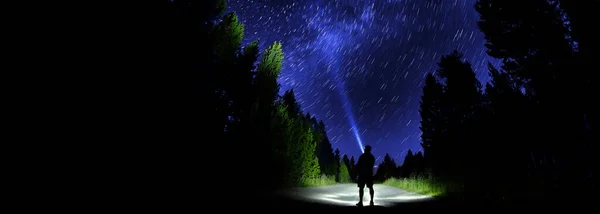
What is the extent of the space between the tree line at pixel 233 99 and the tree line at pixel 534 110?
24.0 feet

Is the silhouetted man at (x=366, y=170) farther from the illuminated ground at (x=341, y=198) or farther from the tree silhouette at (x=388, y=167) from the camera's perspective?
the tree silhouette at (x=388, y=167)

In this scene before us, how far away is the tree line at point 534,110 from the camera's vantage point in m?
8.13

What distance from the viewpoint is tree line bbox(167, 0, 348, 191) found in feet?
33.2

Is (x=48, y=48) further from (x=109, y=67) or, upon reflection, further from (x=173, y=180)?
(x=173, y=180)

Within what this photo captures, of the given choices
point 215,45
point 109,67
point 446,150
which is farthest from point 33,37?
point 446,150

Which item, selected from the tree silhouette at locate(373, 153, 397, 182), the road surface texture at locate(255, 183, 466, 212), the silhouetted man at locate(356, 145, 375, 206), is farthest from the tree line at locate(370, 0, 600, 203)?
the tree silhouette at locate(373, 153, 397, 182)

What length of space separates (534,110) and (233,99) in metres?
14.4

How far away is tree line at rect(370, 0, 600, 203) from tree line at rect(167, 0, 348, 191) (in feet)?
24.0

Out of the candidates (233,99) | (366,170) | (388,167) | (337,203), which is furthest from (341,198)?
(388,167)

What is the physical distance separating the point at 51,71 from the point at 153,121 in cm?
245

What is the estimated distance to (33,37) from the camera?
633cm

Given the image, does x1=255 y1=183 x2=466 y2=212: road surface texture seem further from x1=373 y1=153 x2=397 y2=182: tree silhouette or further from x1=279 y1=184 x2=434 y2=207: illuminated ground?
x1=373 y1=153 x2=397 y2=182: tree silhouette

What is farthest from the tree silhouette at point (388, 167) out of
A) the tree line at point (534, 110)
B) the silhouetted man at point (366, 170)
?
the silhouetted man at point (366, 170)

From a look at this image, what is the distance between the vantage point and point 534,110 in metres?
14.1
